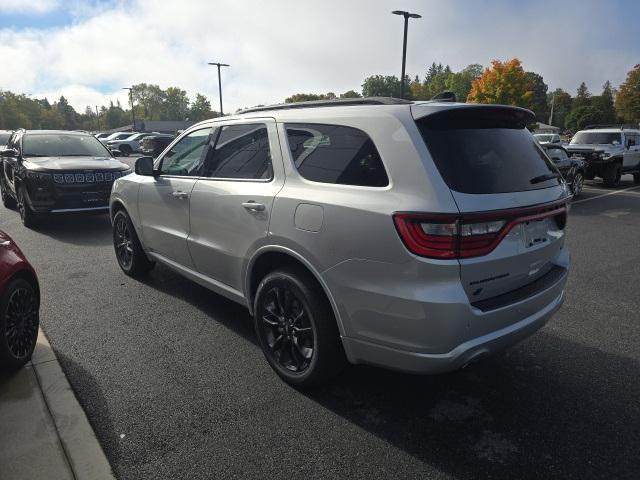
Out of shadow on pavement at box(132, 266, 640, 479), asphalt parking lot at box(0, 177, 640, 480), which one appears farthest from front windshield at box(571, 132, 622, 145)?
shadow on pavement at box(132, 266, 640, 479)

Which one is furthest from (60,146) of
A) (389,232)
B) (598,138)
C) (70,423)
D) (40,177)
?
(598,138)

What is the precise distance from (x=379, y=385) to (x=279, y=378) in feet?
2.28

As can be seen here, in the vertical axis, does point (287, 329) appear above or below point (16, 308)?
below

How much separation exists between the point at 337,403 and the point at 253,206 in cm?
141

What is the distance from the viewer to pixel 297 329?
296cm

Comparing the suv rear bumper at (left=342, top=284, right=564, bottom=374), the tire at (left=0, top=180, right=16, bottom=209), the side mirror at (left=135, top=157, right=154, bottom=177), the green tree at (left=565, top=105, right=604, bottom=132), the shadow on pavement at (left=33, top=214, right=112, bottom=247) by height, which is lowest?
the shadow on pavement at (left=33, top=214, right=112, bottom=247)

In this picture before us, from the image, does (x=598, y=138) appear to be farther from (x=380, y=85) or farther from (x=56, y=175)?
(x=380, y=85)

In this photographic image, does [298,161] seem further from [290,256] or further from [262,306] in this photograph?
[262,306]

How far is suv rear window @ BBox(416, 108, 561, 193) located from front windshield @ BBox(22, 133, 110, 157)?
8.17 m

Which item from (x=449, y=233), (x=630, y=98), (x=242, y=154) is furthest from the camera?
(x=630, y=98)

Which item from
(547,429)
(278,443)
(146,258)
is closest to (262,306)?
(278,443)

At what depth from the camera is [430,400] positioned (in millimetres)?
2938

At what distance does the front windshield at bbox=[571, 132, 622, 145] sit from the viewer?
1540cm

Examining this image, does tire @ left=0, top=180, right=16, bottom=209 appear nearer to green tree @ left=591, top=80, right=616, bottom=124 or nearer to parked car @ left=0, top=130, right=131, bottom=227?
parked car @ left=0, top=130, right=131, bottom=227
